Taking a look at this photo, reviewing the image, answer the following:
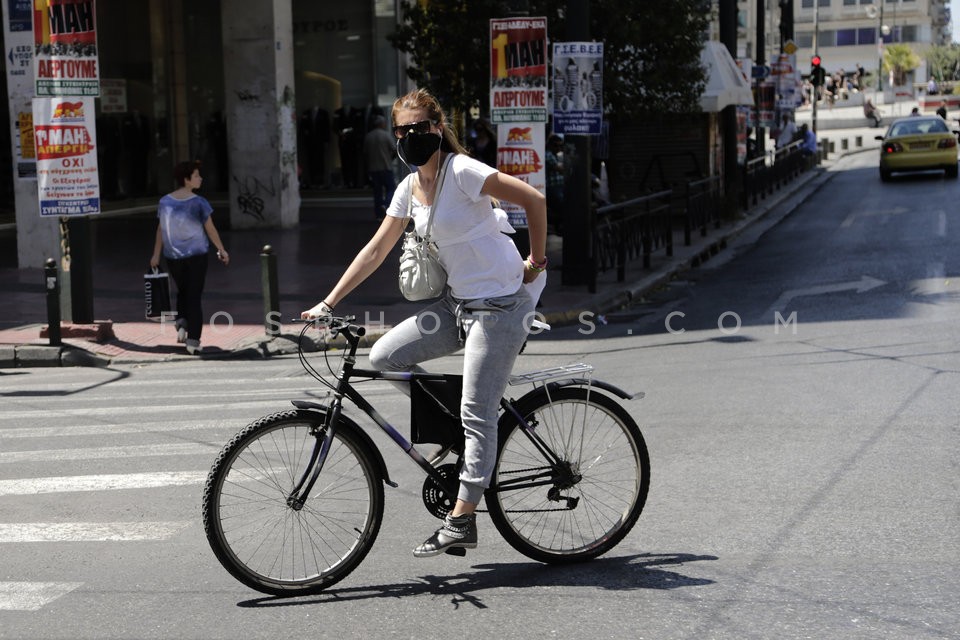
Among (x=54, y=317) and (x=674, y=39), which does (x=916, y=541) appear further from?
(x=674, y=39)

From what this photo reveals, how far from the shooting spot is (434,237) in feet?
17.0

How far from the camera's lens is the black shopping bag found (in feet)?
40.9

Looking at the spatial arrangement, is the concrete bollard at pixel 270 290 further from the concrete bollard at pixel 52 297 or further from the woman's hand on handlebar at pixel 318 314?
the woman's hand on handlebar at pixel 318 314

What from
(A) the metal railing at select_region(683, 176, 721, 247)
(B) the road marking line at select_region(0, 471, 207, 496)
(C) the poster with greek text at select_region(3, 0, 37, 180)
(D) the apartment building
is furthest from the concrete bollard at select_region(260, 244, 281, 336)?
(D) the apartment building

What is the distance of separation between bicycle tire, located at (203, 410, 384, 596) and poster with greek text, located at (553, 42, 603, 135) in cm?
1059

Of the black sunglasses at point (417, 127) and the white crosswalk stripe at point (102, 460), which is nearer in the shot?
the black sunglasses at point (417, 127)

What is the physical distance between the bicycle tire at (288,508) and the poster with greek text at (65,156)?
27.4 ft

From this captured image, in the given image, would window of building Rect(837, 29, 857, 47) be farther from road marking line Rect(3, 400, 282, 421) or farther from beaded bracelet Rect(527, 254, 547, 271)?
beaded bracelet Rect(527, 254, 547, 271)

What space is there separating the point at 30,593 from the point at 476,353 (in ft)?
6.55

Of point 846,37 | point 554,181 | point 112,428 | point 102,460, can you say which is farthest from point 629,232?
point 846,37

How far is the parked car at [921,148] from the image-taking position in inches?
1330

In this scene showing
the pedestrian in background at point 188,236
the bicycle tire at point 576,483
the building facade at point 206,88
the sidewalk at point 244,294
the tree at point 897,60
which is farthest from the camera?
the tree at point 897,60

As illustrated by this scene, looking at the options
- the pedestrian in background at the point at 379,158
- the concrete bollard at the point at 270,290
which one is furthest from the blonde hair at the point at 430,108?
the pedestrian in background at the point at 379,158

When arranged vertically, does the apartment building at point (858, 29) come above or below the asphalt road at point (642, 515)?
above
